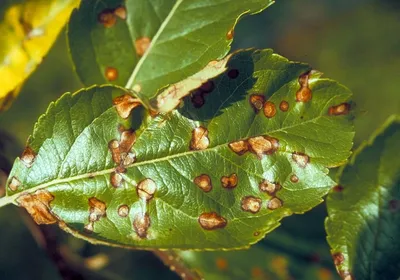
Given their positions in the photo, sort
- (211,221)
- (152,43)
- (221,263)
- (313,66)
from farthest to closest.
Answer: (313,66) < (221,263) < (152,43) < (211,221)

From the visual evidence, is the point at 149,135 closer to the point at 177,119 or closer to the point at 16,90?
the point at 177,119

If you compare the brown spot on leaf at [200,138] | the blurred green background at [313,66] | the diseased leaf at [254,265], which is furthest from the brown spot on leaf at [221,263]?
the brown spot on leaf at [200,138]

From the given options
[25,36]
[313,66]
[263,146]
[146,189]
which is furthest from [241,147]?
[313,66]

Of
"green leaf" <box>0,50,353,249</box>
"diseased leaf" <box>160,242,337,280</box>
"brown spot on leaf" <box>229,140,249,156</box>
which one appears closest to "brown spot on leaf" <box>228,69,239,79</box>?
"green leaf" <box>0,50,353,249</box>

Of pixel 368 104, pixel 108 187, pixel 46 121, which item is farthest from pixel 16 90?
pixel 368 104

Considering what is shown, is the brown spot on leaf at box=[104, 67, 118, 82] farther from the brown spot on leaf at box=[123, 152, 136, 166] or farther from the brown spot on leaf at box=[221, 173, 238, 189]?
the brown spot on leaf at box=[221, 173, 238, 189]

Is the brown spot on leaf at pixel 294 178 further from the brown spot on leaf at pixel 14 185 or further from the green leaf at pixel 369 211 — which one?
the brown spot on leaf at pixel 14 185

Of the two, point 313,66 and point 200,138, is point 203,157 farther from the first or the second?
point 313,66
